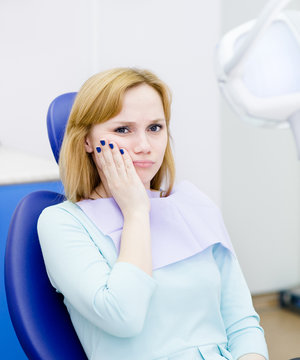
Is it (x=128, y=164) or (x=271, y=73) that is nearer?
(x=271, y=73)

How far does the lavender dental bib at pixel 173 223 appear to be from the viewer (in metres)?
1.04

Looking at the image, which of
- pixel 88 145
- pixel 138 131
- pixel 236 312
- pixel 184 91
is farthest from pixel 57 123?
pixel 184 91

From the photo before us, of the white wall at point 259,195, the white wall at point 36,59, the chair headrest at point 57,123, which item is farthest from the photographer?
the white wall at point 259,195

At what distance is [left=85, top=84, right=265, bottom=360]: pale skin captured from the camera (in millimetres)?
1030

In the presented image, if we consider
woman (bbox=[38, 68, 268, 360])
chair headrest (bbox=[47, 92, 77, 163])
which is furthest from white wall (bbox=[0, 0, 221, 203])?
woman (bbox=[38, 68, 268, 360])

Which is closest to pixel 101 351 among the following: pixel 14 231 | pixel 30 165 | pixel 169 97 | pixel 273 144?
pixel 14 231

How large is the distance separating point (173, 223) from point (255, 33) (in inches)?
25.3

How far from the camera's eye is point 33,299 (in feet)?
3.24

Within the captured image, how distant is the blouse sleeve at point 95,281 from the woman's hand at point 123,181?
0.11 metres

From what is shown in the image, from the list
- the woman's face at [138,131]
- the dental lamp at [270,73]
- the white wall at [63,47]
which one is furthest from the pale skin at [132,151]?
the white wall at [63,47]

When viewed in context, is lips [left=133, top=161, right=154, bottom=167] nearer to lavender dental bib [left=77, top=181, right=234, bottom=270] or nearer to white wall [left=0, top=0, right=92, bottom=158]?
lavender dental bib [left=77, top=181, right=234, bottom=270]

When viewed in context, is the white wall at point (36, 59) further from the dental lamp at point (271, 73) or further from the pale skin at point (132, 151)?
the dental lamp at point (271, 73)

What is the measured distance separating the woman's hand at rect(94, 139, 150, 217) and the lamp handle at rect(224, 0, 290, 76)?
51 centimetres

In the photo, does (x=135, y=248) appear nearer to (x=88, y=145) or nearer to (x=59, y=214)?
(x=59, y=214)
